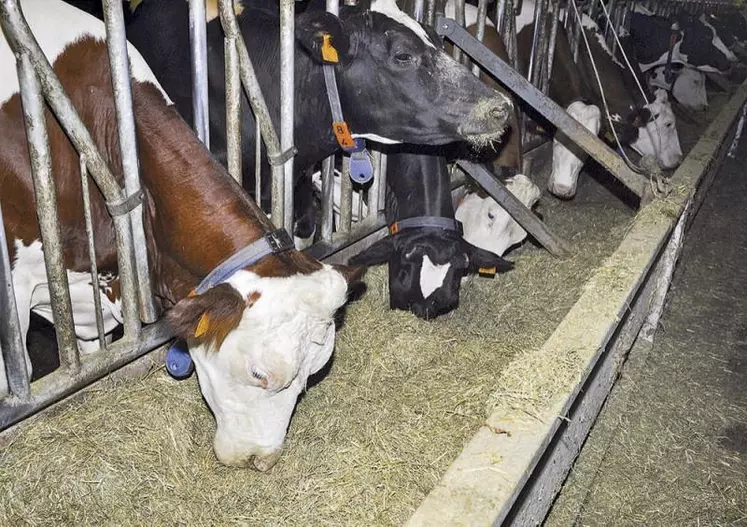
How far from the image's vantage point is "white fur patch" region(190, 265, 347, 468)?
245 cm

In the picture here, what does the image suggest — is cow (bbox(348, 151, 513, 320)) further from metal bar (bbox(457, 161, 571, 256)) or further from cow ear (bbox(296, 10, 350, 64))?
cow ear (bbox(296, 10, 350, 64))

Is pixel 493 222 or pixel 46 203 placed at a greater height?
pixel 46 203

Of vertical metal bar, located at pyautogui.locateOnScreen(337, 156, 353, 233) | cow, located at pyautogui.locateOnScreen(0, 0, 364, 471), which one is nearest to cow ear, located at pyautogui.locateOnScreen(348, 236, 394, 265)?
vertical metal bar, located at pyautogui.locateOnScreen(337, 156, 353, 233)

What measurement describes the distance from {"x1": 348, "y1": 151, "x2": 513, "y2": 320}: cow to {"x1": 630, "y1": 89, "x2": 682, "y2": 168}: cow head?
397 cm

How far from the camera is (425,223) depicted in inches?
179

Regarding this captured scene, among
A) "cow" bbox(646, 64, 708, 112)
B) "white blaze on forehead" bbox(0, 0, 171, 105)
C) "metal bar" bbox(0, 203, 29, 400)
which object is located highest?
"white blaze on forehead" bbox(0, 0, 171, 105)

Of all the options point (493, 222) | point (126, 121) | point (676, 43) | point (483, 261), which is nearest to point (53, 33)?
point (126, 121)

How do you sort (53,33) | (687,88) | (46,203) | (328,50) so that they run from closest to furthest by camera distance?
(46,203)
(53,33)
(328,50)
(687,88)

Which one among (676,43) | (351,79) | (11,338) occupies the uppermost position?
(351,79)

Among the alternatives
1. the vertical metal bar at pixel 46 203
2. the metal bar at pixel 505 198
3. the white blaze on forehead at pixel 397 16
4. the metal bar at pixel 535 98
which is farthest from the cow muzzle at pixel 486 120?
the vertical metal bar at pixel 46 203

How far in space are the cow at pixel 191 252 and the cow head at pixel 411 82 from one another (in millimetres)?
1171

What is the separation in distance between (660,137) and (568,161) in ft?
7.87

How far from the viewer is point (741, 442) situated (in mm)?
4004

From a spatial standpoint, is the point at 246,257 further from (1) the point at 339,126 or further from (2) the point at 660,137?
(2) the point at 660,137
